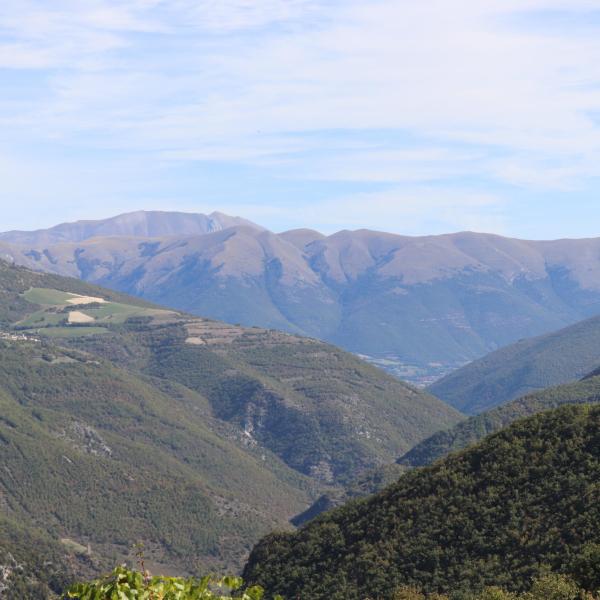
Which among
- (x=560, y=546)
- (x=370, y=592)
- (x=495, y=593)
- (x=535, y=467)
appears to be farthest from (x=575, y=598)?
(x=535, y=467)

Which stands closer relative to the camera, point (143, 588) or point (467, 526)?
point (143, 588)

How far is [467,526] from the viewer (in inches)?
3752

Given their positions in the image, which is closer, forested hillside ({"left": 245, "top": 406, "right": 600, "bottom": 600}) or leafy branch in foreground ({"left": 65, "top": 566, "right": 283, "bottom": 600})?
leafy branch in foreground ({"left": 65, "top": 566, "right": 283, "bottom": 600})

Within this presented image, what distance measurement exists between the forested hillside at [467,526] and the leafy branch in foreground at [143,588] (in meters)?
58.2

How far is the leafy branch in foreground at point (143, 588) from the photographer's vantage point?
22156 millimetres

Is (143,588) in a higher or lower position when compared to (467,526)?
higher

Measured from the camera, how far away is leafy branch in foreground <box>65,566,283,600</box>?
22156 mm

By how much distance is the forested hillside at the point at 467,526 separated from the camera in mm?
86250

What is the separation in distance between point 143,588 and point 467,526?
77.0 metres

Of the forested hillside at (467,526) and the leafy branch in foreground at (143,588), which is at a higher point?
the leafy branch in foreground at (143,588)

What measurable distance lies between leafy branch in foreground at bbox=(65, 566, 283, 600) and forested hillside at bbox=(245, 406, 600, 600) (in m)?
58.2

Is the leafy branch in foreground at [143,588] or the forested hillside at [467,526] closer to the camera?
the leafy branch in foreground at [143,588]

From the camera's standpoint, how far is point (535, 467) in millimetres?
99938

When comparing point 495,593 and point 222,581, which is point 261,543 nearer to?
point 495,593
